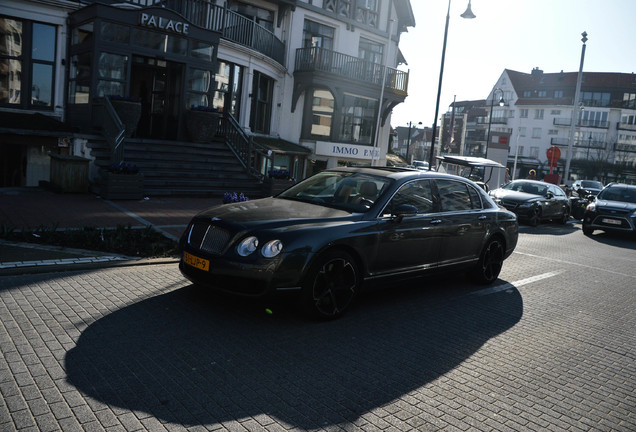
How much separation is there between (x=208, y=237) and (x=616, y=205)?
1528cm

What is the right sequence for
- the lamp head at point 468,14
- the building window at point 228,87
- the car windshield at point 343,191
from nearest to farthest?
the car windshield at point 343,191, the lamp head at point 468,14, the building window at point 228,87

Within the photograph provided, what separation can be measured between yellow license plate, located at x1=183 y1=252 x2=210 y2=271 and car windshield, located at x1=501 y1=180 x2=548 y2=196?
1580 centimetres

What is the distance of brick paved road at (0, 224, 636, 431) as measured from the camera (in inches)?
146

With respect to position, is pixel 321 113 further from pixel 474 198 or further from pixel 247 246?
pixel 247 246

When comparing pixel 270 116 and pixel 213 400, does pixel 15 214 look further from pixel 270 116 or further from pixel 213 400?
pixel 270 116

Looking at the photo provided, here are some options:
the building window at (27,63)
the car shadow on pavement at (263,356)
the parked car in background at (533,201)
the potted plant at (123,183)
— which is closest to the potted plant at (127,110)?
the potted plant at (123,183)

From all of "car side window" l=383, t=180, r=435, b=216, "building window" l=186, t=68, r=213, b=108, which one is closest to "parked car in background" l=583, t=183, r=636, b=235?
"car side window" l=383, t=180, r=435, b=216

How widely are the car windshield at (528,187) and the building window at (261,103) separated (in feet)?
36.5

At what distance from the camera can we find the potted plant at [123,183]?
1291 cm

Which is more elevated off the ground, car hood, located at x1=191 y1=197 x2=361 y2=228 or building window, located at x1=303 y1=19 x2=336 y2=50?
building window, located at x1=303 y1=19 x2=336 y2=50

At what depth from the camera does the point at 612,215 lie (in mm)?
16594

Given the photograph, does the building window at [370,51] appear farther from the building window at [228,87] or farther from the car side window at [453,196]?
the car side window at [453,196]

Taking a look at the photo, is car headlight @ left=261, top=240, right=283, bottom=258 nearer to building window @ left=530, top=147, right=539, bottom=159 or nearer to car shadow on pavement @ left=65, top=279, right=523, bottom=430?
car shadow on pavement @ left=65, top=279, right=523, bottom=430

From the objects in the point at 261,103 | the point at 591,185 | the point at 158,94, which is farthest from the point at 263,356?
the point at 591,185
